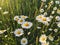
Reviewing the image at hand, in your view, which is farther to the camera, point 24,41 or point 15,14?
point 15,14

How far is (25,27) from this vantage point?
5.64 ft

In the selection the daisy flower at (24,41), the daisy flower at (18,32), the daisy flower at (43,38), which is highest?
the daisy flower at (18,32)

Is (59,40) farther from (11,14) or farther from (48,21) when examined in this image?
(11,14)

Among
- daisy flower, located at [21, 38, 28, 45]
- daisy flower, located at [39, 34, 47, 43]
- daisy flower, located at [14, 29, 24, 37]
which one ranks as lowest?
daisy flower, located at [21, 38, 28, 45]

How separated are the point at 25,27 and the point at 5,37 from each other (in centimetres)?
19

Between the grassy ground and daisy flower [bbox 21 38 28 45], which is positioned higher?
the grassy ground

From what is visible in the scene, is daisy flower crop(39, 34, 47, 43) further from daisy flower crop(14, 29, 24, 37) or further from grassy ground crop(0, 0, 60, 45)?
daisy flower crop(14, 29, 24, 37)

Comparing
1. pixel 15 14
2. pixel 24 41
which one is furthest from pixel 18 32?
pixel 15 14

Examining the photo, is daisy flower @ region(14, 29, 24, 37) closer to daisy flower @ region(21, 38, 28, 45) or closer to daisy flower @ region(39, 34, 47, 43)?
daisy flower @ region(21, 38, 28, 45)

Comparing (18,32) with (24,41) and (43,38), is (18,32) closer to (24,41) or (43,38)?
(24,41)

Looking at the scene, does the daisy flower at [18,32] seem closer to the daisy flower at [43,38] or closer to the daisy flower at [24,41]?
the daisy flower at [24,41]

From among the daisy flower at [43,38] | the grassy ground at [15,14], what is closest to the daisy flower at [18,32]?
the grassy ground at [15,14]

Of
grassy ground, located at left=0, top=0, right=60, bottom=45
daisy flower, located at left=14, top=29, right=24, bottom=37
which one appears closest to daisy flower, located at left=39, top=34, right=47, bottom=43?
grassy ground, located at left=0, top=0, right=60, bottom=45

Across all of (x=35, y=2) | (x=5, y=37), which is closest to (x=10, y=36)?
(x=5, y=37)
